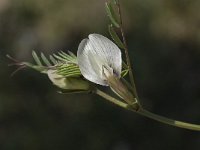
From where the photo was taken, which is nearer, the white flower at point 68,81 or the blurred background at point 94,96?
the white flower at point 68,81

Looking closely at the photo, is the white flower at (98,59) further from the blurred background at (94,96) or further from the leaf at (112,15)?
the blurred background at (94,96)

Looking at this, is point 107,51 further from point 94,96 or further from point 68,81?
point 94,96

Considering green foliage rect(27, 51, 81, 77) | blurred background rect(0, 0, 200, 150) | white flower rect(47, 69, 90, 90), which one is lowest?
blurred background rect(0, 0, 200, 150)

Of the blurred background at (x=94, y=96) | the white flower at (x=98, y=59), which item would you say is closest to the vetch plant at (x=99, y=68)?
the white flower at (x=98, y=59)

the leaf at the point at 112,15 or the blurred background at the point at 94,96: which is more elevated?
the leaf at the point at 112,15

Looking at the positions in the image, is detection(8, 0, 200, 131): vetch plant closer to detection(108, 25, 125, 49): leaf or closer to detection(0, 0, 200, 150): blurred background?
detection(108, 25, 125, 49): leaf

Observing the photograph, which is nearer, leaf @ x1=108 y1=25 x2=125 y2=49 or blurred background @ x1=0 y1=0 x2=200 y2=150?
leaf @ x1=108 y1=25 x2=125 y2=49

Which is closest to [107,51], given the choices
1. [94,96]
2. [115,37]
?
[115,37]

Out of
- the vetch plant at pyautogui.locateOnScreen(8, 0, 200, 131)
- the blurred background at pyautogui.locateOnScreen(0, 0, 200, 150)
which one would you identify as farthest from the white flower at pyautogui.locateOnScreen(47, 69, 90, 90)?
the blurred background at pyautogui.locateOnScreen(0, 0, 200, 150)
